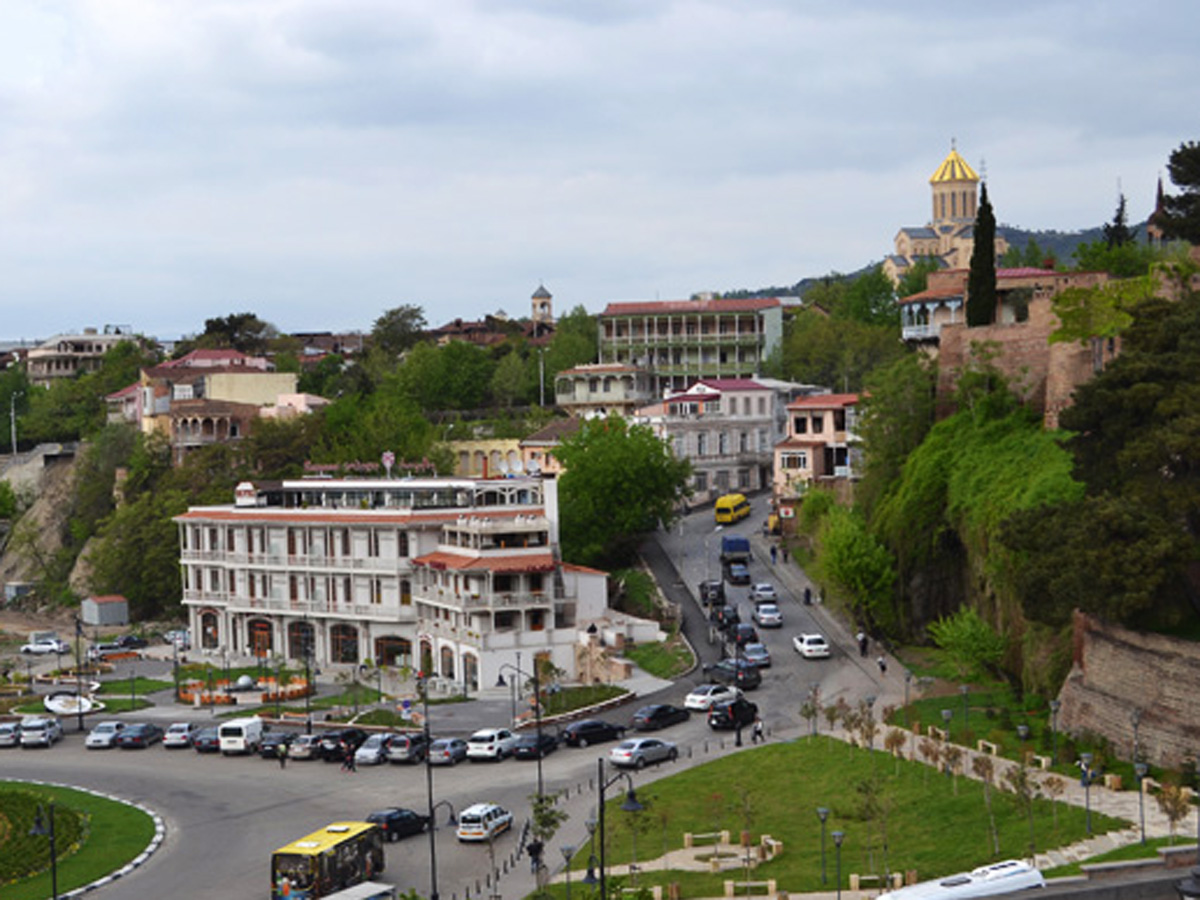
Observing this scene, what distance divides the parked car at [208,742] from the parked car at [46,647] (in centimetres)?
3371

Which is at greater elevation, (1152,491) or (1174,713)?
(1152,491)

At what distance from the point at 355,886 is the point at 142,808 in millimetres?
15163

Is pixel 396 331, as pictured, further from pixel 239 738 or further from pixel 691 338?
pixel 239 738

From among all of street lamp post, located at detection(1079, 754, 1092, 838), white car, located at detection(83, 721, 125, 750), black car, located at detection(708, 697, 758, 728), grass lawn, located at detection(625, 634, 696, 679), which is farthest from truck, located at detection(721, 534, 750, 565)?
street lamp post, located at detection(1079, 754, 1092, 838)

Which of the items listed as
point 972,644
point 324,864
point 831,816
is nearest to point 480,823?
point 324,864

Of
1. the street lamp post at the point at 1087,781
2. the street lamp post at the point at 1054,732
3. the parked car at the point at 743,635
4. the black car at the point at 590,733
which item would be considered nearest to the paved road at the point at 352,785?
the black car at the point at 590,733

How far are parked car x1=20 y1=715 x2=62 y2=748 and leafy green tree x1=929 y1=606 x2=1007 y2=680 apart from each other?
36.2 m

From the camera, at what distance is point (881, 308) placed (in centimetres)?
13500

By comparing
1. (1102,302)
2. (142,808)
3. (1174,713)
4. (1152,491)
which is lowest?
(142,808)

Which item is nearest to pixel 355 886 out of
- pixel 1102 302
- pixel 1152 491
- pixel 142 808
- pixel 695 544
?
pixel 142 808

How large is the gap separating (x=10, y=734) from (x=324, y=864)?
3176cm

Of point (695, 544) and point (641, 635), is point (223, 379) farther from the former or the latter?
point (641, 635)

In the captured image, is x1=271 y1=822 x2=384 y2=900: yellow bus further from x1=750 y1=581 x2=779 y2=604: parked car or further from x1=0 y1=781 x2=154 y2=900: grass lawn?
x1=750 y1=581 x2=779 y2=604: parked car

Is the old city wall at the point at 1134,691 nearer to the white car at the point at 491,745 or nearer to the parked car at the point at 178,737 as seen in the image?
the white car at the point at 491,745
